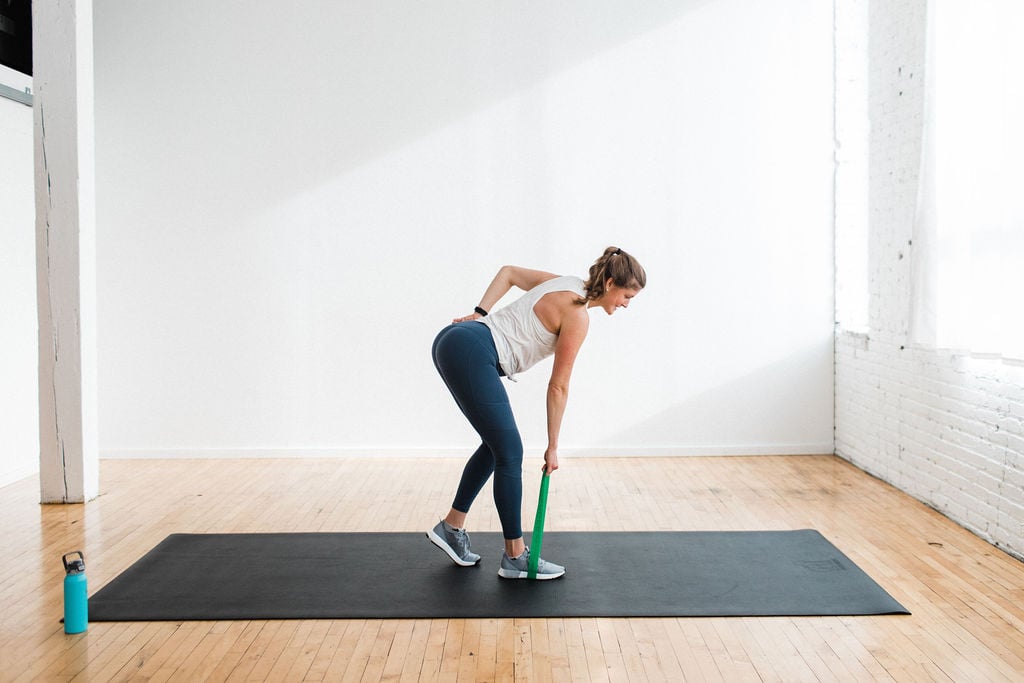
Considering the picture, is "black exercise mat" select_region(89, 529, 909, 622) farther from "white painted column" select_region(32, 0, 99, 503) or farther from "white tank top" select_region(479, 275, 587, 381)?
"white painted column" select_region(32, 0, 99, 503)

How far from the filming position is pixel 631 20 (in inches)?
225

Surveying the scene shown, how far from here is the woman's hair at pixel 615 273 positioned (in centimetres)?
317

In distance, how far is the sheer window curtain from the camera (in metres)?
3.48

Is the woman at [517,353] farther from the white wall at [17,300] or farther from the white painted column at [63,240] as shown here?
the white wall at [17,300]

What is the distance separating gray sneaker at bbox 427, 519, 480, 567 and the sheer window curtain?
2.10m

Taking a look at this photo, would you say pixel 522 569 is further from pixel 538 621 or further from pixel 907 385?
pixel 907 385

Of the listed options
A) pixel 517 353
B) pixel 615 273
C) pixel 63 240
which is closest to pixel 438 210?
pixel 63 240

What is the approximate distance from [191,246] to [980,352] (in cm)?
427

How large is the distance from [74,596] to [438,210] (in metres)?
Answer: 3.40

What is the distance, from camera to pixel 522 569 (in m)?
3.33

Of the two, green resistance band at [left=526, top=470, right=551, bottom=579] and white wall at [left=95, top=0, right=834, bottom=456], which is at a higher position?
white wall at [left=95, top=0, right=834, bottom=456]

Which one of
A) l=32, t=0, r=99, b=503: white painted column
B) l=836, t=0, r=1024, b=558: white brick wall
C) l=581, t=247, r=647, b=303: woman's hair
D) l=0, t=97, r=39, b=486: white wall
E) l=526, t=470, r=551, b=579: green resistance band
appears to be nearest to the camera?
l=581, t=247, r=647, b=303: woman's hair

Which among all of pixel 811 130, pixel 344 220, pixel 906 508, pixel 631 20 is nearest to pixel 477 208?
pixel 344 220

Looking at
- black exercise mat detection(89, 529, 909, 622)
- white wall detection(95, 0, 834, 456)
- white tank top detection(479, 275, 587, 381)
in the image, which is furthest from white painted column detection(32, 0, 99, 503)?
white tank top detection(479, 275, 587, 381)
